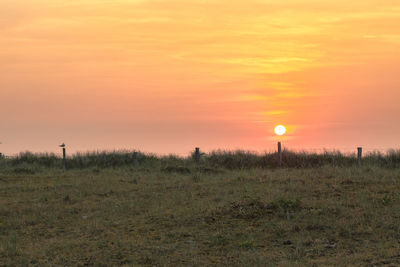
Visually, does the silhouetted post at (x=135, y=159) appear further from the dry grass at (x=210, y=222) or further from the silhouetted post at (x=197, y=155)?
the dry grass at (x=210, y=222)

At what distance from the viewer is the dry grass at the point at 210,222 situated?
13516 mm

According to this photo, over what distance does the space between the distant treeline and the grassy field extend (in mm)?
7229

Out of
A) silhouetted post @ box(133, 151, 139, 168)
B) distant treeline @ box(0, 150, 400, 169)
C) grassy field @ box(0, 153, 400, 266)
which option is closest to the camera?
grassy field @ box(0, 153, 400, 266)

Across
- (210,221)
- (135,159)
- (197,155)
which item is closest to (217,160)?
(197,155)

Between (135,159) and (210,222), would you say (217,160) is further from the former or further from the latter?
(210,222)

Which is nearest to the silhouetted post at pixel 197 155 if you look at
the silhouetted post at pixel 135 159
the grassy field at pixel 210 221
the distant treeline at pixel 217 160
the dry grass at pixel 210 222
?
the distant treeline at pixel 217 160

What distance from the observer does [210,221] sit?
1686 cm

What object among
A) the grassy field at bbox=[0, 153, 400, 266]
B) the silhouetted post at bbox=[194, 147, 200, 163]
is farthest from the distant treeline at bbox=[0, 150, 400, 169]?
the grassy field at bbox=[0, 153, 400, 266]

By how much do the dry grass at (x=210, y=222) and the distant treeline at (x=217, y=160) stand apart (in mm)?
7608

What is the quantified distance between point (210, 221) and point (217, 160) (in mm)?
18623

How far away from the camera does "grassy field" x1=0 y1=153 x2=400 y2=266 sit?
1351cm

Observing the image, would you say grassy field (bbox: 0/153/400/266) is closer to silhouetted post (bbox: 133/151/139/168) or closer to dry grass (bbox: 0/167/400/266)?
dry grass (bbox: 0/167/400/266)

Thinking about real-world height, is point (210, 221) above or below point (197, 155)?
below

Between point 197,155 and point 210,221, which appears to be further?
point 197,155
